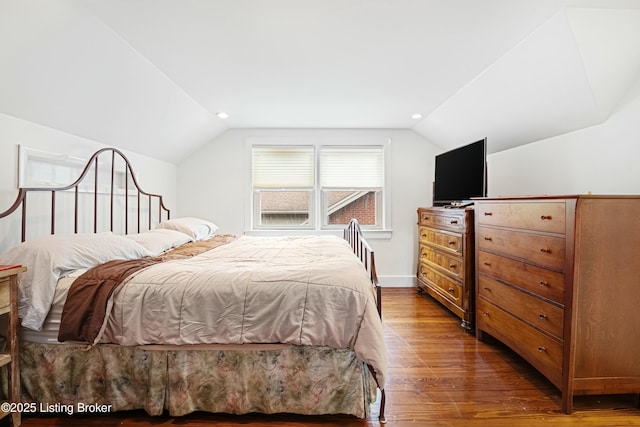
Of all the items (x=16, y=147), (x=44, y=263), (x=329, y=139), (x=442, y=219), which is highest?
(x=329, y=139)

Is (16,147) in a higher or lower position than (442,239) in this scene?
higher

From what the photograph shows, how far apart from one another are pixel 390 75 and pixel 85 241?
2.58 m

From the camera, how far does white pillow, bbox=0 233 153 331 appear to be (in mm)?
1640

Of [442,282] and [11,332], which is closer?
[11,332]

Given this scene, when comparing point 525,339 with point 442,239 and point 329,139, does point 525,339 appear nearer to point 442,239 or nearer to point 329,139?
point 442,239

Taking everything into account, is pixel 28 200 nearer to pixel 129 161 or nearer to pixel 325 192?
pixel 129 161

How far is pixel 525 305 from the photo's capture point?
212 cm

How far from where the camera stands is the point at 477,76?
2797mm

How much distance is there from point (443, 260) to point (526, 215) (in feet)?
4.82

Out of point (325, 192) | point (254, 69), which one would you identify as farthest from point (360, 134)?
point (254, 69)

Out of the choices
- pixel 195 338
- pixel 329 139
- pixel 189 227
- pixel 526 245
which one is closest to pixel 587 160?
pixel 526 245

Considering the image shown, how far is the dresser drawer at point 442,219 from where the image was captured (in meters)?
3.11

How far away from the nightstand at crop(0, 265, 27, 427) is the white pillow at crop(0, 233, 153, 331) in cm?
6

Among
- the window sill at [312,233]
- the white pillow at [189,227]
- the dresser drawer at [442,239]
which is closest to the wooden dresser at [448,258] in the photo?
the dresser drawer at [442,239]
